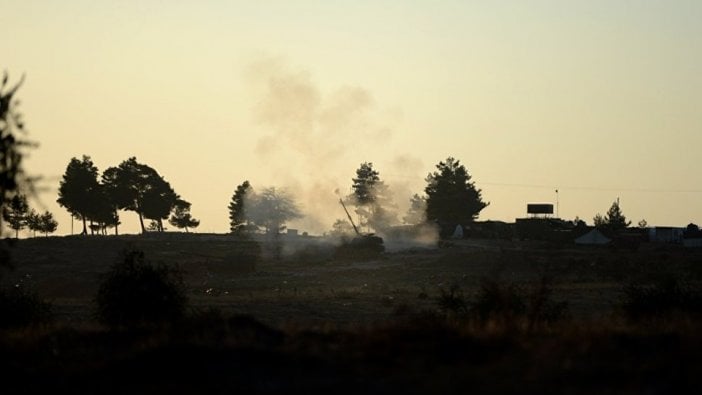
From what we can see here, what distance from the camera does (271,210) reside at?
170m

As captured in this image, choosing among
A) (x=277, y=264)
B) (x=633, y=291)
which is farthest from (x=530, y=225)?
(x=633, y=291)

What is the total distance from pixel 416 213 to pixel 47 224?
59032mm

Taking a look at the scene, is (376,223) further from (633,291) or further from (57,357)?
(57,357)

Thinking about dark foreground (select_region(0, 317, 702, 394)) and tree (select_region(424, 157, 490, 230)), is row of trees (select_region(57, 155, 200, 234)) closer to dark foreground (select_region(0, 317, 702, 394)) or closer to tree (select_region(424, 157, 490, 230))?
tree (select_region(424, 157, 490, 230))

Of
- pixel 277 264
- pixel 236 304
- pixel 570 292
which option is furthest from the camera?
pixel 277 264

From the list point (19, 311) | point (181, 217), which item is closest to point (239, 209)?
point (181, 217)

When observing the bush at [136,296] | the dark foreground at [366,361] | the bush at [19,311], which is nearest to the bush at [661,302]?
the dark foreground at [366,361]

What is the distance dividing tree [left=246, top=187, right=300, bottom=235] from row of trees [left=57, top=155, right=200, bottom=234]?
45.7 ft

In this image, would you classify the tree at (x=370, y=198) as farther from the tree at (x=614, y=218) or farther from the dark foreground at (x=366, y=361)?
the dark foreground at (x=366, y=361)

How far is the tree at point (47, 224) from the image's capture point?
533ft

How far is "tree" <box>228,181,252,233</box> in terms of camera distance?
177375mm

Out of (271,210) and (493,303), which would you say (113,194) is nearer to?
(271,210)

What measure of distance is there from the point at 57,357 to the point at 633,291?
2401 cm

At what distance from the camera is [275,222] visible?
17000 centimetres
